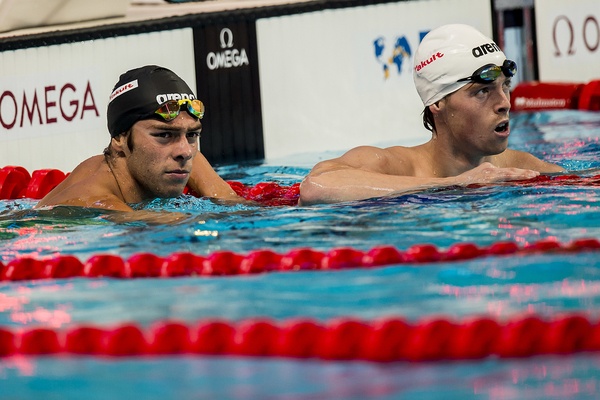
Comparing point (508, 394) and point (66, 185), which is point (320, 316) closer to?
point (508, 394)

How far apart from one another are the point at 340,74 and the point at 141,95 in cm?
326

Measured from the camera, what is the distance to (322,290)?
3047mm

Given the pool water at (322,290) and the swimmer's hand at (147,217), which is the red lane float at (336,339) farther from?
the swimmer's hand at (147,217)

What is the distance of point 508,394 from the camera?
2027 millimetres

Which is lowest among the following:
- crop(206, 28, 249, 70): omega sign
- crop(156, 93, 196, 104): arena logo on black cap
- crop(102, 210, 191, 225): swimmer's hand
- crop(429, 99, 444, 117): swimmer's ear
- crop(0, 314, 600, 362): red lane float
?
crop(0, 314, 600, 362): red lane float

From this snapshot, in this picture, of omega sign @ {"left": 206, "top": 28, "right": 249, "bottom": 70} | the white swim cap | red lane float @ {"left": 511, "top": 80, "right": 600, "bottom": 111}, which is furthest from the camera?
red lane float @ {"left": 511, "top": 80, "right": 600, "bottom": 111}

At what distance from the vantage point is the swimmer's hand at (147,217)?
13.6ft

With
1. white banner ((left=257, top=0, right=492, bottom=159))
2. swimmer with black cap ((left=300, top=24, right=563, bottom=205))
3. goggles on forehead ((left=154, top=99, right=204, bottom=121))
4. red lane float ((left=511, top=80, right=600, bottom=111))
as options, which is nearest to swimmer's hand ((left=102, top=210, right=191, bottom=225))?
goggles on forehead ((left=154, top=99, right=204, bottom=121))

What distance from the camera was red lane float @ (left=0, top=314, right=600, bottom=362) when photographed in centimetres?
230

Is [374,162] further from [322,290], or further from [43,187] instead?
[43,187]

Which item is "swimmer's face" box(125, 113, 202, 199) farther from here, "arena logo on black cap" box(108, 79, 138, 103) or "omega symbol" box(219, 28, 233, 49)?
"omega symbol" box(219, 28, 233, 49)

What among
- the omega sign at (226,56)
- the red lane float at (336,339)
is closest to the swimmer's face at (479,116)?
the red lane float at (336,339)

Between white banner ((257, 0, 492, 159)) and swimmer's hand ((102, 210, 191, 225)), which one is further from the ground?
white banner ((257, 0, 492, 159))

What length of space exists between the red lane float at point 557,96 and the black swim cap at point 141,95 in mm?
4762
